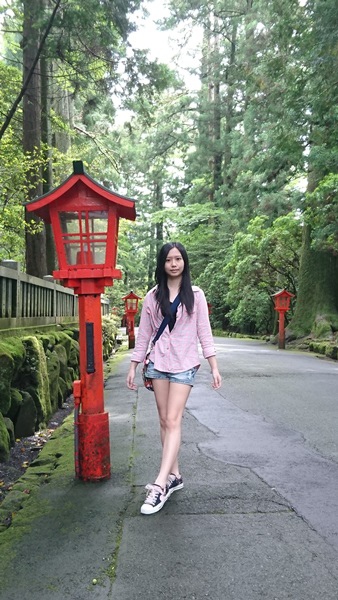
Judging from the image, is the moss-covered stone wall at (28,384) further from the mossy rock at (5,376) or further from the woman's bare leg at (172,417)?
the woman's bare leg at (172,417)

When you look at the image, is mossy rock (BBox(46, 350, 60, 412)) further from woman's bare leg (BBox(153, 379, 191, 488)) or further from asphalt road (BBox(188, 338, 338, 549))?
woman's bare leg (BBox(153, 379, 191, 488))

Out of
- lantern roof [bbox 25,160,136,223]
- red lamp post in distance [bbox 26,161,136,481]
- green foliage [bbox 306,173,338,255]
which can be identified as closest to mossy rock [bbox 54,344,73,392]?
red lamp post in distance [bbox 26,161,136,481]

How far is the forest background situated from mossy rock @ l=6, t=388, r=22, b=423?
243 inches

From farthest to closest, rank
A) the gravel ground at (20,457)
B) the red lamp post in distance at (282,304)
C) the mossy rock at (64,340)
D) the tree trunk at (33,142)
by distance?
the red lamp post in distance at (282,304) < the tree trunk at (33,142) < the mossy rock at (64,340) < the gravel ground at (20,457)

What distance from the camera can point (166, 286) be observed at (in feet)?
11.5

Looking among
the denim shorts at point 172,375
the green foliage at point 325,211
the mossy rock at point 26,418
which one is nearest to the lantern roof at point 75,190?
the denim shorts at point 172,375

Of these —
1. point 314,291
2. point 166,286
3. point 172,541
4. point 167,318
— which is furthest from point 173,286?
point 314,291

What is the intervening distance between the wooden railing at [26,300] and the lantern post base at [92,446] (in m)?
2.82

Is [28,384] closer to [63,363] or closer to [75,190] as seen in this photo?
[63,363]

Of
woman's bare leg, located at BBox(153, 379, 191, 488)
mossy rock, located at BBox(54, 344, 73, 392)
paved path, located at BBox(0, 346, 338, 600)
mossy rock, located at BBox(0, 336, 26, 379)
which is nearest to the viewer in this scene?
paved path, located at BBox(0, 346, 338, 600)

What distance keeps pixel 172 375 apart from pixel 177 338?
0.25m

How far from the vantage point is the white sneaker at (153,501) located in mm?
3135

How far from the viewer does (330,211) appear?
13.3 m

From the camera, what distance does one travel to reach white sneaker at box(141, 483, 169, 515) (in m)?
3.13
